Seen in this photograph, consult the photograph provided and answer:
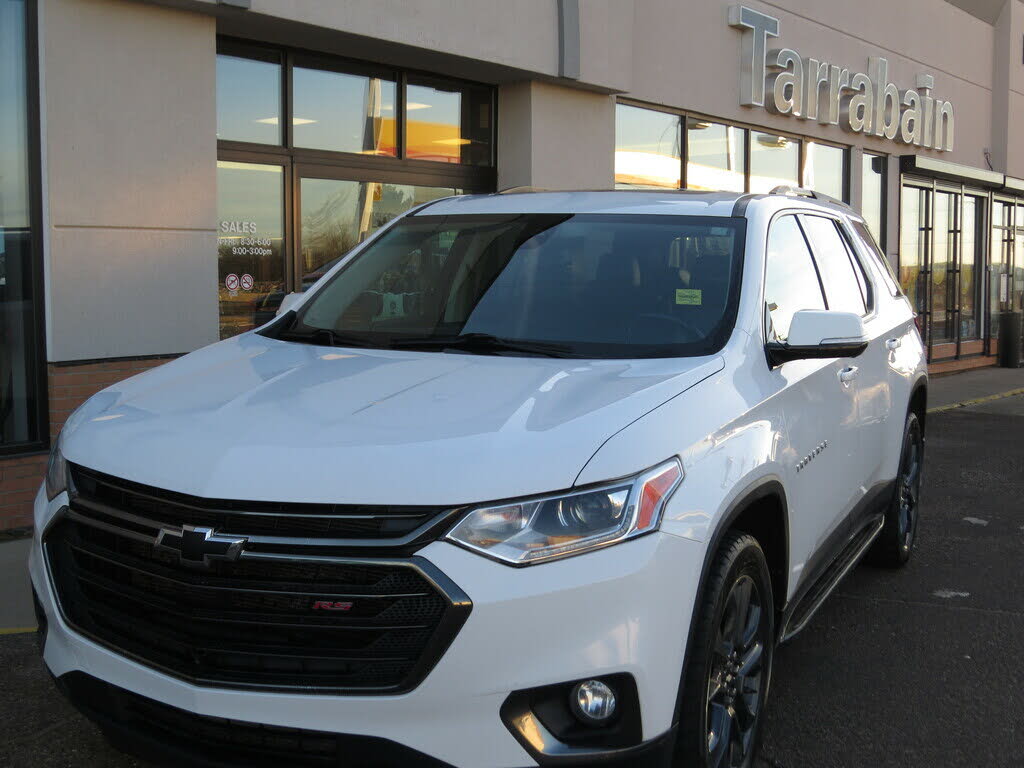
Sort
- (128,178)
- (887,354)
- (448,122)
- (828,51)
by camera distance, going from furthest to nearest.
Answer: (828,51)
(448,122)
(128,178)
(887,354)

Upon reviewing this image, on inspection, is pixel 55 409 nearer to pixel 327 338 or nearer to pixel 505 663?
pixel 327 338

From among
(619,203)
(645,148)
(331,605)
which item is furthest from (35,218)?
(645,148)

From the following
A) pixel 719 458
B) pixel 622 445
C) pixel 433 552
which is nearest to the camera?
pixel 433 552

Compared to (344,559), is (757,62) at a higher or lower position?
higher

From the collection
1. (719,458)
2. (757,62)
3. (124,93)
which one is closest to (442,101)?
(124,93)

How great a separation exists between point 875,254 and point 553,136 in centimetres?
532

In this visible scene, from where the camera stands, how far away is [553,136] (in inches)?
425

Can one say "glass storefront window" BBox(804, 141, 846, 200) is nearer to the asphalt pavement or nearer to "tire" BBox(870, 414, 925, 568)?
the asphalt pavement

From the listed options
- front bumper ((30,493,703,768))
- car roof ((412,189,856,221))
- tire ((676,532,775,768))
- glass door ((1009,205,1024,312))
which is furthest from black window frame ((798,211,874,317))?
glass door ((1009,205,1024,312))

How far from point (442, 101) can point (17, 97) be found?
426 centimetres

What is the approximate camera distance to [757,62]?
44.1 ft

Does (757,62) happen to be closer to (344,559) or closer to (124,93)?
(124,93)

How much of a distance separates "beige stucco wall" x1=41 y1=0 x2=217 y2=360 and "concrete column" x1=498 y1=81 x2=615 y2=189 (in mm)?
3527

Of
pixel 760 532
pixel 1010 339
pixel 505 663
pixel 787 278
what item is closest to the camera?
pixel 505 663
